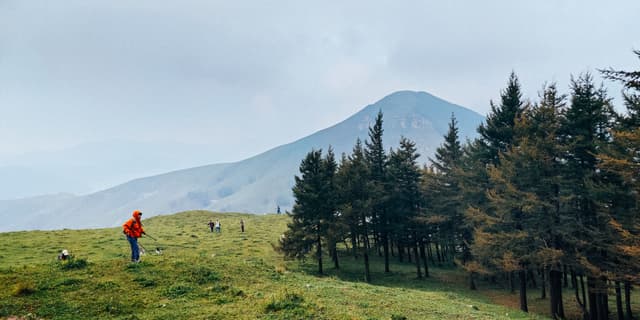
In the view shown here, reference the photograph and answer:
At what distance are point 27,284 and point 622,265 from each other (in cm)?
3228

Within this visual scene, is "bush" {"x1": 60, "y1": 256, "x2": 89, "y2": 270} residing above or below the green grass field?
above

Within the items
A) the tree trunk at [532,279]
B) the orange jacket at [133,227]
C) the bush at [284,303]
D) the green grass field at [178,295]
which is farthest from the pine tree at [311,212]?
the tree trunk at [532,279]

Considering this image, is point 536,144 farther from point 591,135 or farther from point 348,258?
point 348,258

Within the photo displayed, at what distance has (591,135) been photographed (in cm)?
2556

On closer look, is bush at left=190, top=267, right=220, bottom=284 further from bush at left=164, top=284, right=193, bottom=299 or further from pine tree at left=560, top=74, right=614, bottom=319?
pine tree at left=560, top=74, right=614, bottom=319

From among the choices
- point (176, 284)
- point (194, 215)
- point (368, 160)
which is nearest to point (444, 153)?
point (368, 160)

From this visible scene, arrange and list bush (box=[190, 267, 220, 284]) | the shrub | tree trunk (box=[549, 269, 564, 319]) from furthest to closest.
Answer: tree trunk (box=[549, 269, 564, 319]) → bush (box=[190, 267, 220, 284]) → the shrub

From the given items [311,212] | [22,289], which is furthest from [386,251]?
[22,289]

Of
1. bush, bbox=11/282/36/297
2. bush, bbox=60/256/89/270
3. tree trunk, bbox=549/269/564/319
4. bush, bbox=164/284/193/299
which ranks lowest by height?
tree trunk, bbox=549/269/564/319

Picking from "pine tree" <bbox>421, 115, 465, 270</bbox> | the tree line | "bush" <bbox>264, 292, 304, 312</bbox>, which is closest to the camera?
"bush" <bbox>264, 292, 304, 312</bbox>

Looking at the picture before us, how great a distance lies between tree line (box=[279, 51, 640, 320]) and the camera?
22.7 meters

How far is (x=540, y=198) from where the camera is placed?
84.0 ft

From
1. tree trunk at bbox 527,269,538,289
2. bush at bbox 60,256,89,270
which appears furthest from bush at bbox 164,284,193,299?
tree trunk at bbox 527,269,538,289

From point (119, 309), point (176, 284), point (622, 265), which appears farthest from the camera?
point (622, 265)
